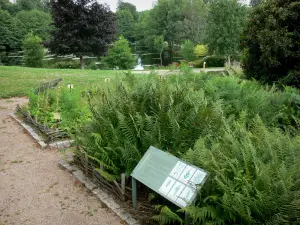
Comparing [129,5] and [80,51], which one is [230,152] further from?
[129,5]

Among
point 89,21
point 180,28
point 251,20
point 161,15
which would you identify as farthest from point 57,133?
point 161,15

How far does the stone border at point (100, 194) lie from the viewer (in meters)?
3.51

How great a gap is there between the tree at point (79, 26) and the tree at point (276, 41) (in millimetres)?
17783

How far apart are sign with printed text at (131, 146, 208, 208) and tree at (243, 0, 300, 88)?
5891mm

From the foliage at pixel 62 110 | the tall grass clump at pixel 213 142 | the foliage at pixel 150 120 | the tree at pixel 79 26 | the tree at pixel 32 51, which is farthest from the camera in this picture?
the tree at pixel 32 51

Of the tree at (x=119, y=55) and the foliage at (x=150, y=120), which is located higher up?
the foliage at (x=150, y=120)

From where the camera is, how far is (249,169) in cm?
298

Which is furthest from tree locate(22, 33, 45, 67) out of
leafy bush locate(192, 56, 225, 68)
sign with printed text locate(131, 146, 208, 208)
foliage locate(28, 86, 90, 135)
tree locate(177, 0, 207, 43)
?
sign with printed text locate(131, 146, 208, 208)

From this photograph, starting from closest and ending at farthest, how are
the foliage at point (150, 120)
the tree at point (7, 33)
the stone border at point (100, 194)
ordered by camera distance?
the stone border at point (100, 194) < the foliage at point (150, 120) < the tree at point (7, 33)

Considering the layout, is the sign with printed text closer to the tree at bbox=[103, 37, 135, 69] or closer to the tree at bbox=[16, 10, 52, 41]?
the tree at bbox=[103, 37, 135, 69]

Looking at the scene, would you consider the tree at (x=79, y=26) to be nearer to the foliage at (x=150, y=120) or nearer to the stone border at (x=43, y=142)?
the stone border at (x=43, y=142)

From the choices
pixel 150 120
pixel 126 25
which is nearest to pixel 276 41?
pixel 150 120

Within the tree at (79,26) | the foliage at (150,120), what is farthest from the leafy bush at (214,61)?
the foliage at (150,120)

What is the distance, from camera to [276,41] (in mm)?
7590
